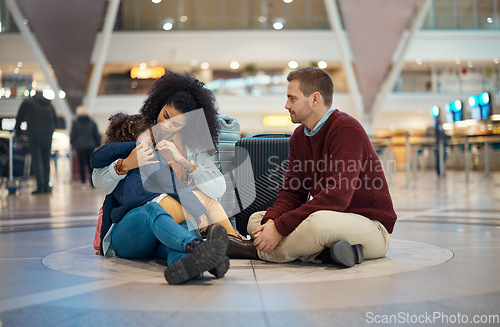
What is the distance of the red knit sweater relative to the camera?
303cm

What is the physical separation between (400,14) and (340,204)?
63.1 feet

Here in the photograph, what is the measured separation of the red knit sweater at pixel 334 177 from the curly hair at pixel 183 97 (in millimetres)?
538

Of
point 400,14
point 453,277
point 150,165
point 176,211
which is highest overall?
point 400,14

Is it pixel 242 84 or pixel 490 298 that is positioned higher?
pixel 242 84

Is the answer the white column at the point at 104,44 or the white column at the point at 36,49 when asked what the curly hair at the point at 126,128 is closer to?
the white column at the point at 36,49

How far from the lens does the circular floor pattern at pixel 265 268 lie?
277 cm

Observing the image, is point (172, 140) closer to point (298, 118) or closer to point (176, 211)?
point (176, 211)

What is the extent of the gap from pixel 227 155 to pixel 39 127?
705 cm

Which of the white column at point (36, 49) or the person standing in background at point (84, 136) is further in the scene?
the white column at point (36, 49)

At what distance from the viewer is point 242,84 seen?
31.5 m

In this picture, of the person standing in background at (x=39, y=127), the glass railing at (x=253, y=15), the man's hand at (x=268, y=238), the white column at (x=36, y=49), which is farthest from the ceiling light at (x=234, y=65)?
the man's hand at (x=268, y=238)

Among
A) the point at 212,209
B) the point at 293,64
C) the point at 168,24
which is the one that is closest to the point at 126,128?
the point at 212,209

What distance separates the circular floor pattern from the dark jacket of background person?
7.53 m

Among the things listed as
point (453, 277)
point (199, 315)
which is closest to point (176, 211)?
point (199, 315)
